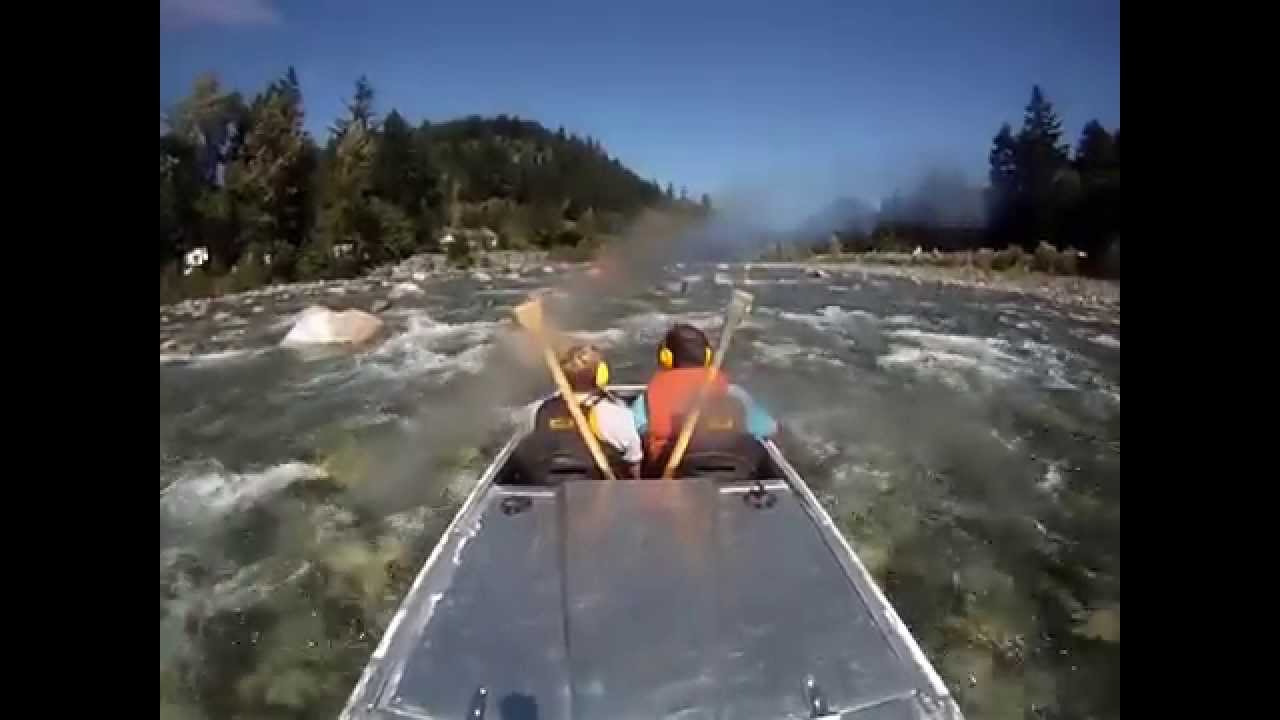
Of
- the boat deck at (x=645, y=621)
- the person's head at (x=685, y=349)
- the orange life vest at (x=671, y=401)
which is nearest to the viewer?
the boat deck at (x=645, y=621)

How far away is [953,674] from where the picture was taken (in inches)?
74.2

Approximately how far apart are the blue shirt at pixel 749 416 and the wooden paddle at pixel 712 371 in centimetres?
5

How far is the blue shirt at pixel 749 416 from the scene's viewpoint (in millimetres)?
1957

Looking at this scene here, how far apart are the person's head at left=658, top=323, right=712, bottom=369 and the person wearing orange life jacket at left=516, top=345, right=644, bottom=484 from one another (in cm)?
13

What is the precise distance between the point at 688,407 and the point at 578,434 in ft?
0.69

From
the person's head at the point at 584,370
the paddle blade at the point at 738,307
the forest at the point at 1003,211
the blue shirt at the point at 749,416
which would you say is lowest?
the blue shirt at the point at 749,416

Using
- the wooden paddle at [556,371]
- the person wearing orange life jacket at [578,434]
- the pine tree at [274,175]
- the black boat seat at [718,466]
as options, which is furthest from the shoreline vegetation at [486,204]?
the black boat seat at [718,466]

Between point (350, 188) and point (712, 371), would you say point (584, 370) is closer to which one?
point (712, 371)

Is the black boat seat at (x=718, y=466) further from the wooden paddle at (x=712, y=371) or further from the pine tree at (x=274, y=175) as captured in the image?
the pine tree at (x=274, y=175)

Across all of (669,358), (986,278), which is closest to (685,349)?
(669,358)

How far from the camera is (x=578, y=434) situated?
74.2 inches
